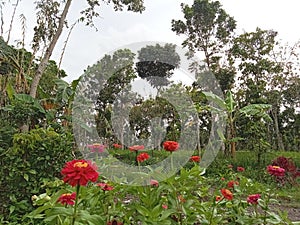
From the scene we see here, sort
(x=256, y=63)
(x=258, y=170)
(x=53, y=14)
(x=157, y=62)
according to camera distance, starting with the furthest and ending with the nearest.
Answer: (x=256, y=63) → (x=258, y=170) → (x=53, y=14) → (x=157, y=62)

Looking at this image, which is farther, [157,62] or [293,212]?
[293,212]

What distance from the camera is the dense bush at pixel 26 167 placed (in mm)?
2531

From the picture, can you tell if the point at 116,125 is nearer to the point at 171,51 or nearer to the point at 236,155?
the point at 171,51

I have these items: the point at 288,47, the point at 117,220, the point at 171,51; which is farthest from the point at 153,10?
the point at 288,47

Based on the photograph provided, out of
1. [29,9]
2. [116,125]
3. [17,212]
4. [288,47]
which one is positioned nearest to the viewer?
[17,212]

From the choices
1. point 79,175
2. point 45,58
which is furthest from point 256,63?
point 79,175

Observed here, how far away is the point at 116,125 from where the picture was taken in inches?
108

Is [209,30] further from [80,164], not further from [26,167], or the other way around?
[80,164]

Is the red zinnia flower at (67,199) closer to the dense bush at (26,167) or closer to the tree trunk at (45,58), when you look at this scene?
the dense bush at (26,167)

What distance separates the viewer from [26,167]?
8.54 feet

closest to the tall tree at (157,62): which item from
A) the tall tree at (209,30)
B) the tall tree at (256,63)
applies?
the tall tree at (209,30)

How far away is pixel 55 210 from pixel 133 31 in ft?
6.57

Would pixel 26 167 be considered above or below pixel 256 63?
below

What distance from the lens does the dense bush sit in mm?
2531
